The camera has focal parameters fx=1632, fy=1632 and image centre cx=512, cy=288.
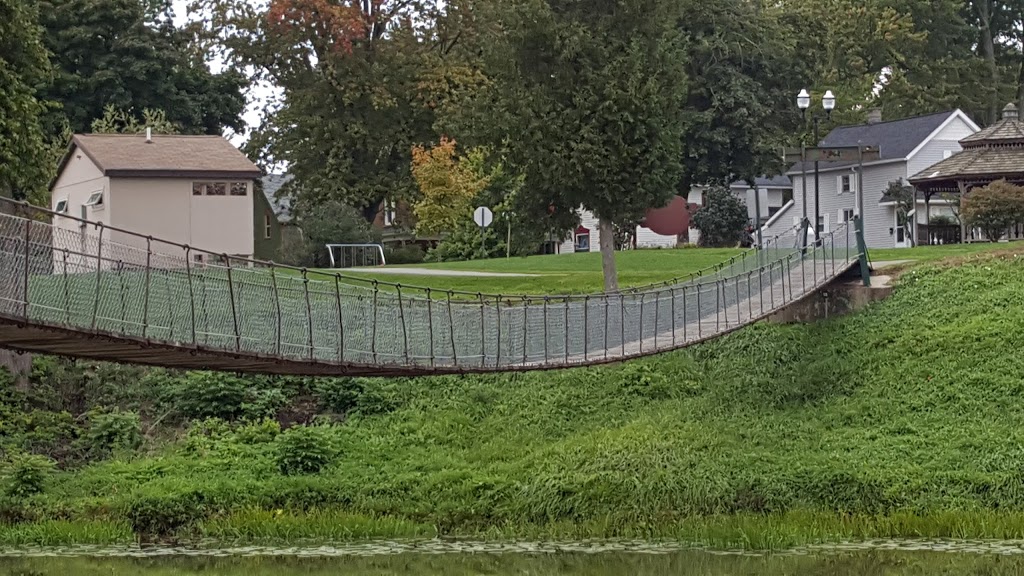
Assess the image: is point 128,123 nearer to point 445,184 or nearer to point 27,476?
point 445,184

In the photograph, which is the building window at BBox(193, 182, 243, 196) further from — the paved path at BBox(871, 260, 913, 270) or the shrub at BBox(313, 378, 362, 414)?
the paved path at BBox(871, 260, 913, 270)

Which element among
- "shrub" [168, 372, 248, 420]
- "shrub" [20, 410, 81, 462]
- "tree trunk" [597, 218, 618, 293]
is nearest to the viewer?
"shrub" [20, 410, 81, 462]

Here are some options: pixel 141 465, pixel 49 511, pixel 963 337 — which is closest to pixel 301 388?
pixel 141 465

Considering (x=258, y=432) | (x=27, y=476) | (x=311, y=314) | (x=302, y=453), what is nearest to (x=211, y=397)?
(x=258, y=432)

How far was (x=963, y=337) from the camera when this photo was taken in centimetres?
2364

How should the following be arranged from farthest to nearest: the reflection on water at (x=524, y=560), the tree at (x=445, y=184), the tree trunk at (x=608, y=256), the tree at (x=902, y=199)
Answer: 1. the tree at (x=902, y=199)
2. the tree at (x=445, y=184)
3. the tree trunk at (x=608, y=256)
4. the reflection on water at (x=524, y=560)

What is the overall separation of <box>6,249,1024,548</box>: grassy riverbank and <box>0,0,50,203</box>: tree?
13.0 feet

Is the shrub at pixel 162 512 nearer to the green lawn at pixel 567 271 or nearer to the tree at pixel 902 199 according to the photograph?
the green lawn at pixel 567 271

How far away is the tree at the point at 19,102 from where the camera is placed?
2694cm

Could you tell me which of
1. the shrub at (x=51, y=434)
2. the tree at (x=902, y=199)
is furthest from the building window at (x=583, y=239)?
the shrub at (x=51, y=434)

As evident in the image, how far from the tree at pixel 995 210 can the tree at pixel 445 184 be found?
1715 centimetres

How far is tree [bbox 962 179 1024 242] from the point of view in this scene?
122 ft

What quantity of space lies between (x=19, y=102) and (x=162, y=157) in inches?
504

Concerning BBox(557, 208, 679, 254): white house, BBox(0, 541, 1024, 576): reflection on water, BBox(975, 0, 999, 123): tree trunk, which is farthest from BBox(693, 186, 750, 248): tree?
BBox(0, 541, 1024, 576): reflection on water
